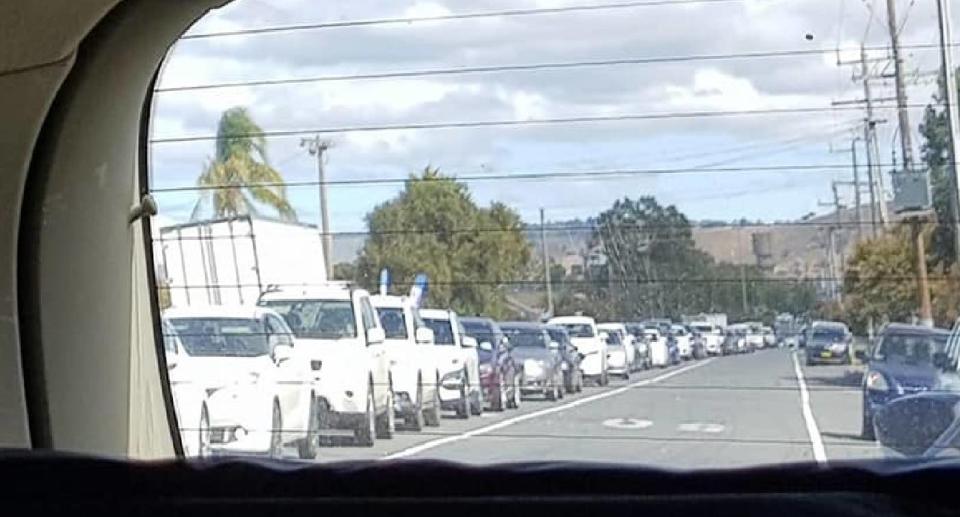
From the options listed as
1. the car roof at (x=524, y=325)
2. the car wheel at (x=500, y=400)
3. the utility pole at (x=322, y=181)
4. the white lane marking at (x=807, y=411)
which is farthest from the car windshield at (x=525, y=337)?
the white lane marking at (x=807, y=411)

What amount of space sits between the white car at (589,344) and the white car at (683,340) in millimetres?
157

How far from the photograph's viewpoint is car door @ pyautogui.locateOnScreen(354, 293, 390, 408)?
301 cm

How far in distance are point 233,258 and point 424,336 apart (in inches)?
19.4

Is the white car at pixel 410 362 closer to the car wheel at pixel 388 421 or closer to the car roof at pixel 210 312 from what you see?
the car wheel at pixel 388 421

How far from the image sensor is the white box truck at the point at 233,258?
3074 millimetres

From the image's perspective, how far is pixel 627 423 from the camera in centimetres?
290

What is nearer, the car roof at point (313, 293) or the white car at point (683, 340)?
the white car at point (683, 340)

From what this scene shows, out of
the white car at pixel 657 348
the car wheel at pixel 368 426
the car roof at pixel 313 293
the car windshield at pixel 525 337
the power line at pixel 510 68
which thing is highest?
the power line at pixel 510 68

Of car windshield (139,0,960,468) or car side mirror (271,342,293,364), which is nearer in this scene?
car windshield (139,0,960,468)

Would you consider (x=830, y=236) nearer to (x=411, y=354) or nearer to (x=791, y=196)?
(x=791, y=196)

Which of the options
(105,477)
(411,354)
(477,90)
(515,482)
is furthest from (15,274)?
(515,482)

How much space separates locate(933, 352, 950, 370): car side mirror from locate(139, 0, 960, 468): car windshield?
0.03 meters

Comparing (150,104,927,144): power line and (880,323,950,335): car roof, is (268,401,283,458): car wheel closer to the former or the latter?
(150,104,927,144): power line

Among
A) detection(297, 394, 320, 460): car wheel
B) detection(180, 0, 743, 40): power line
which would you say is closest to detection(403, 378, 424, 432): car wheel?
detection(297, 394, 320, 460): car wheel
